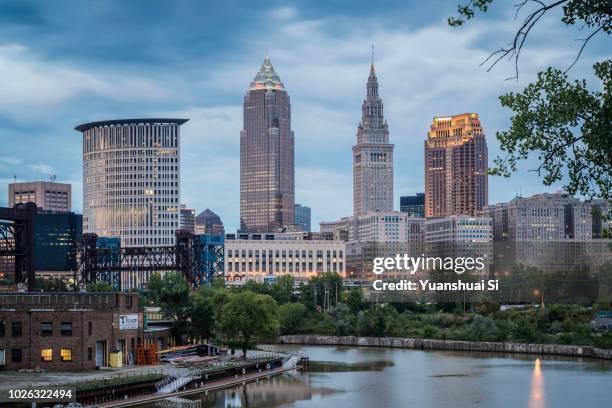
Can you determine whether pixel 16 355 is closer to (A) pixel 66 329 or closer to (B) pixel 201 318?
(A) pixel 66 329

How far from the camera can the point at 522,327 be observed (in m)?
139

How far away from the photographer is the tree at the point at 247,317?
360 ft

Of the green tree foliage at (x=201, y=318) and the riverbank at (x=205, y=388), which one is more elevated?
the green tree foliage at (x=201, y=318)

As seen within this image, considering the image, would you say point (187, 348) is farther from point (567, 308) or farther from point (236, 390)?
point (567, 308)

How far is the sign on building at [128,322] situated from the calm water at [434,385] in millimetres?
11218

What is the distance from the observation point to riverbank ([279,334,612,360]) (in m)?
124

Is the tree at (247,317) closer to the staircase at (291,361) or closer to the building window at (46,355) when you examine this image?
the staircase at (291,361)

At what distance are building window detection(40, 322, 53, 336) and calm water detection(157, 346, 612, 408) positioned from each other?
12.6 m

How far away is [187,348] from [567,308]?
73.9 metres

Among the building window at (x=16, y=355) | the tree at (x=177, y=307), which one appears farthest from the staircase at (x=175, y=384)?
the tree at (x=177, y=307)

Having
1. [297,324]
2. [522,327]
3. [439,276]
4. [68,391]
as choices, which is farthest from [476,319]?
[68,391]

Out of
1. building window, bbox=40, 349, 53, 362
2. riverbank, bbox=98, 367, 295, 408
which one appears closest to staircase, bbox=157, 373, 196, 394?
riverbank, bbox=98, 367, 295, 408

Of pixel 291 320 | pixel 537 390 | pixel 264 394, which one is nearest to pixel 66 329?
pixel 264 394

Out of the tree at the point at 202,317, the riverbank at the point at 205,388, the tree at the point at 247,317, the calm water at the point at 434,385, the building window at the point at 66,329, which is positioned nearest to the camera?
the riverbank at the point at 205,388
